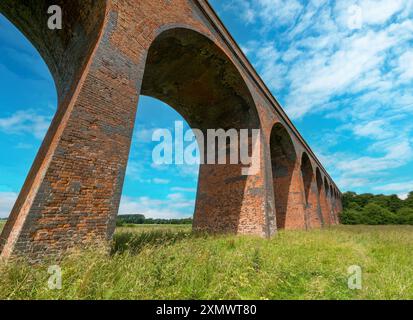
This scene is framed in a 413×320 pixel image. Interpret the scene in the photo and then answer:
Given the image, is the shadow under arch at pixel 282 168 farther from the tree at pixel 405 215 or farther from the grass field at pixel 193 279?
the tree at pixel 405 215

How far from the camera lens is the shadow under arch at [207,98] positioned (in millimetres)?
7642

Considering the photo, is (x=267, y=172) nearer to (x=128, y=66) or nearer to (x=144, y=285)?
(x=128, y=66)

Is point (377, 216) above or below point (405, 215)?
below

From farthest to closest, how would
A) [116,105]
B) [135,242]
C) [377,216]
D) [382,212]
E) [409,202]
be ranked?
[409,202]
[382,212]
[377,216]
[135,242]
[116,105]

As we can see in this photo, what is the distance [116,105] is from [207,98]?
5947 mm

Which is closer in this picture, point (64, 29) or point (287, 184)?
point (64, 29)

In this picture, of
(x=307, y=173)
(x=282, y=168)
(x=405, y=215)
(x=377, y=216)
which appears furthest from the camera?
(x=405, y=215)

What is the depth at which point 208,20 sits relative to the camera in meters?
7.58

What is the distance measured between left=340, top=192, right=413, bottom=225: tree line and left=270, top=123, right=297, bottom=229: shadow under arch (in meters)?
28.3

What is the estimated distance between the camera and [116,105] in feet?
14.0

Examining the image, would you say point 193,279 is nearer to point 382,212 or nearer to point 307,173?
point 307,173

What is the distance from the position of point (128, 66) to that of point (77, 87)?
118 cm

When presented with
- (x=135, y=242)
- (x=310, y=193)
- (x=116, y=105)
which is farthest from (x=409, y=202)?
(x=116, y=105)

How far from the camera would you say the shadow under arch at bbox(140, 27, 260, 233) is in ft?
25.1
